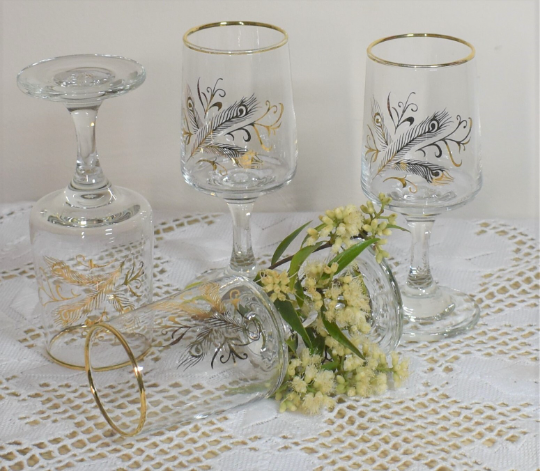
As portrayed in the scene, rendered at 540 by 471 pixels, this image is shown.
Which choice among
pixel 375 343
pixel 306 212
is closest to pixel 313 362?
pixel 375 343

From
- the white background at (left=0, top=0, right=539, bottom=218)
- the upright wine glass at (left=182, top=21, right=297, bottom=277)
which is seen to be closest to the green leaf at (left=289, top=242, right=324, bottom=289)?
the upright wine glass at (left=182, top=21, right=297, bottom=277)

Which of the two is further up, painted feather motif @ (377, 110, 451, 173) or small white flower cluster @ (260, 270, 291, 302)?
painted feather motif @ (377, 110, 451, 173)

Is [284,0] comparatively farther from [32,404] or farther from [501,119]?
[32,404]

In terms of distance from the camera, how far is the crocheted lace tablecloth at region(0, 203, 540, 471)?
659mm

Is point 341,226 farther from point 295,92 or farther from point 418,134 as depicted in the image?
point 295,92

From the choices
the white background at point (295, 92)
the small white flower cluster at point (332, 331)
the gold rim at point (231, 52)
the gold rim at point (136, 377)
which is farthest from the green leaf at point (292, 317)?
the white background at point (295, 92)

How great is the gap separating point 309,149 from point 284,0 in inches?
8.2

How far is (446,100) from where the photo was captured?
2.54 ft

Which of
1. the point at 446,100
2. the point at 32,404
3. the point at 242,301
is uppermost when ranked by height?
the point at 446,100

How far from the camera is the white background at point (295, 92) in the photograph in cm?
101

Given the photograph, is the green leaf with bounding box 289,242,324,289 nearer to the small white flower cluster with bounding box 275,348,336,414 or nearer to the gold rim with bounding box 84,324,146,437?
the small white flower cluster with bounding box 275,348,336,414

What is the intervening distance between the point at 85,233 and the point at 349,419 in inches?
12.7

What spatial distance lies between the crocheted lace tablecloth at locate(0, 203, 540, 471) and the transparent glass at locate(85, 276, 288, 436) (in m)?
0.03

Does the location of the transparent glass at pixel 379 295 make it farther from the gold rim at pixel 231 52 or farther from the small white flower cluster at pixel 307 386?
the gold rim at pixel 231 52
